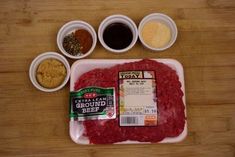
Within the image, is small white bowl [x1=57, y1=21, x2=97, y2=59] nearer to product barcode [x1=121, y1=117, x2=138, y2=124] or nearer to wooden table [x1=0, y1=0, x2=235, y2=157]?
wooden table [x1=0, y1=0, x2=235, y2=157]

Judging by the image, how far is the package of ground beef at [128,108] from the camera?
940mm

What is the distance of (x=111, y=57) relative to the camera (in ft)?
3.51

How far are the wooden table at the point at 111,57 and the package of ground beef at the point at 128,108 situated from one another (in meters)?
0.05

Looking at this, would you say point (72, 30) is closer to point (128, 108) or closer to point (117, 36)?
point (117, 36)

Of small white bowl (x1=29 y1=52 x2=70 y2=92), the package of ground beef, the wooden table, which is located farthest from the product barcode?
small white bowl (x1=29 y1=52 x2=70 y2=92)

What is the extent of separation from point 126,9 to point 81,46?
238 mm

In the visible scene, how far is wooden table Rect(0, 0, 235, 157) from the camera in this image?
996 millimetres

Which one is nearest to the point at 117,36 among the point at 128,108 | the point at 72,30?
the point at 72,30

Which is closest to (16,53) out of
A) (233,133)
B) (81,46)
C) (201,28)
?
(81,46)

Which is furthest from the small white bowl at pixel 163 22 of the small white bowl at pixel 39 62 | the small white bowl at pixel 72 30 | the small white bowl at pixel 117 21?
the small white bowl at pixel 39 62

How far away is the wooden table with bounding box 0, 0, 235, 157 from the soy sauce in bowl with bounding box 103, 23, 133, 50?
4 centimetres

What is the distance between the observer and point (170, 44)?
1.04 m

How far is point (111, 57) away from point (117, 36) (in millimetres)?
82

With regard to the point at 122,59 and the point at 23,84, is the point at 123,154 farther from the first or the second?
the point at 23,84
